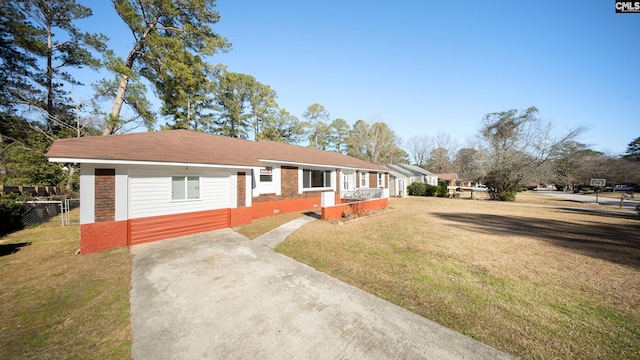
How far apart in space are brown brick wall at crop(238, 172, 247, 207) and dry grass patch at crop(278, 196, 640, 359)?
315cm

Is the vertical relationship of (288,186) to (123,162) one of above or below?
below

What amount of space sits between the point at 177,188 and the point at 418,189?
1088 inches

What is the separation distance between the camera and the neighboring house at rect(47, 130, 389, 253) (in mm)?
6102

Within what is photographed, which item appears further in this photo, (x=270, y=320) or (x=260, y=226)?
(x=260, y=226)

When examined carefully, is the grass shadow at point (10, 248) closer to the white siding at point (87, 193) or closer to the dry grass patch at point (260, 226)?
the white siding at point (87, 193)

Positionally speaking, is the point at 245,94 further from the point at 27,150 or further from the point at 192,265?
the point at 192,265

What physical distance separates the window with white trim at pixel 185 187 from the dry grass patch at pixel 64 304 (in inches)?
88.8

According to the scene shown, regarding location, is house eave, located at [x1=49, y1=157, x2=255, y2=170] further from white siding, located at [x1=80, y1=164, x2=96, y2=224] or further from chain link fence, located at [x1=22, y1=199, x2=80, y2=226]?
chain link fence, located at [x1=22, y1=199, x2=80, y2=226]

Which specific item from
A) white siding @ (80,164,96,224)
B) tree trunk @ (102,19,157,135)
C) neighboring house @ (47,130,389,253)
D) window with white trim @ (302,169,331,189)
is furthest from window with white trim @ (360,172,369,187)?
tree trunk @ (102,19,157,135)

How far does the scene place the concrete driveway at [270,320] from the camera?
257cm

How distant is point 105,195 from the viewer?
635 cm

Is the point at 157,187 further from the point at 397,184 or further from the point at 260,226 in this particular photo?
the point at 397,184

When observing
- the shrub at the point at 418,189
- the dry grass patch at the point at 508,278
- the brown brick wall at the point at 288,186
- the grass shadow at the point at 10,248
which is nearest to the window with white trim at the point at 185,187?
the brown brick wall at the point at 288,186

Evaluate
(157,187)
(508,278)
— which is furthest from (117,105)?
(508,278)
